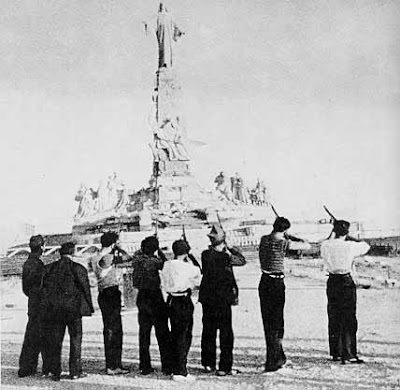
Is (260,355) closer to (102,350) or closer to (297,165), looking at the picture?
(102,350)

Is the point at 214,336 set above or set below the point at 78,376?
above

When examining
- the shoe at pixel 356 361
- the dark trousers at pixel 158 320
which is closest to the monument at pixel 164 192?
the dark trousers at pixel 158 320

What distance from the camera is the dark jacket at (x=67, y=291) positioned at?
10.3 feet

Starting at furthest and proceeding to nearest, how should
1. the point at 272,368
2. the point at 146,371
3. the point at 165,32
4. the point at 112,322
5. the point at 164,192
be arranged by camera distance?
the point at 164,192
the point at 165,32
the point at 112,322
the point at 146,371
the point at 272,368

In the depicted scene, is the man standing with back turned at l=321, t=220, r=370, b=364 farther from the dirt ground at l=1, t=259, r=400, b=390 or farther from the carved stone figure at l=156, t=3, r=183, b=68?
the carved stone figure at l=156, t=3, r=183, b=68

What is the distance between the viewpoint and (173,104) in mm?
7039

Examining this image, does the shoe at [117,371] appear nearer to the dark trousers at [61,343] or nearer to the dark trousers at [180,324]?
the dark trousers at [61,343]

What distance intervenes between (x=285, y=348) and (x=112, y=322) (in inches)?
38.8

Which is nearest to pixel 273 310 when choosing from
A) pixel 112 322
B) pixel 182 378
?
pixel 182 378

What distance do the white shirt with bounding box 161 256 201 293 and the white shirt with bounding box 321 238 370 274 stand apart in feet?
2.30

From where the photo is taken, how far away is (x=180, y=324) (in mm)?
3000

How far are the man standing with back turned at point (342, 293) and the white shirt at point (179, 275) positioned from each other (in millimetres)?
713

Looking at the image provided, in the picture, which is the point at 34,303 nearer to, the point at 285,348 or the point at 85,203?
the point at 285,348

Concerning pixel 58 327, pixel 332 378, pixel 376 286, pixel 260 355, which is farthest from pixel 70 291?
A: pixel 376 286
